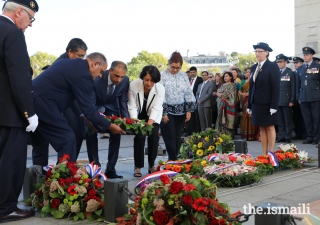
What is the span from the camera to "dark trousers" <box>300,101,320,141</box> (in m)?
11.0

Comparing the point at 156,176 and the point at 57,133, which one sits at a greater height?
the point at 57,133

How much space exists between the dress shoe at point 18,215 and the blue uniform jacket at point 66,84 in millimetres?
1261

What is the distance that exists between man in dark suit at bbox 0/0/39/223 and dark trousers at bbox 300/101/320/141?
26.8 ft

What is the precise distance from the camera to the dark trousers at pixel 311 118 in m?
11.0

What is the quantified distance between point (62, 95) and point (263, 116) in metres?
3.76

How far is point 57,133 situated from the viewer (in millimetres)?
5094

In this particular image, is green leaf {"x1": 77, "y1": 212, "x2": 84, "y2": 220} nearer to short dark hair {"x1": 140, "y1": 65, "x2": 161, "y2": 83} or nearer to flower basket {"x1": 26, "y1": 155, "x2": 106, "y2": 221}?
flower basket {"x1": 26, "y1": 155, "x2": 106, "y2": 221}

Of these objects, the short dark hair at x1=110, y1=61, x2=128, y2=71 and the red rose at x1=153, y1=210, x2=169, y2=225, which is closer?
the red rose at x1=153, y1=210, x2=169, y2=225

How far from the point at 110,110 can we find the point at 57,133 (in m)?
1.69

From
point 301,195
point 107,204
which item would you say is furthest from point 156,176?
point 301,195

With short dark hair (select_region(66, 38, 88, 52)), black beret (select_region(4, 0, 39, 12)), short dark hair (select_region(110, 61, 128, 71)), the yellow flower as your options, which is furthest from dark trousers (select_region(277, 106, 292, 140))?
black beret (select_region(4, 0, 39, 12))

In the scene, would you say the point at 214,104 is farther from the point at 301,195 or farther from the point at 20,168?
the point at 20,168

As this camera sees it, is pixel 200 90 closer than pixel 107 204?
No

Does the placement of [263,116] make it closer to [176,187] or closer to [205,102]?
[176,187]
